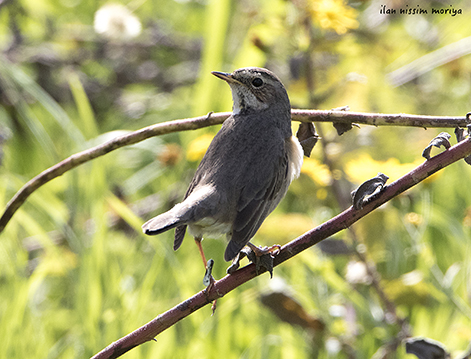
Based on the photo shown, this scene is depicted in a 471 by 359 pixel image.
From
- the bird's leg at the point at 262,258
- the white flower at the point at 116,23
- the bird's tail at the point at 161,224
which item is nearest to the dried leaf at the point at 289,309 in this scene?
the bird's leg at the point at 262,258

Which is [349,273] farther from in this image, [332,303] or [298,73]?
[298,73]

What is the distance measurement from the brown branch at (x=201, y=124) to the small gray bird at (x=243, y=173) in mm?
256

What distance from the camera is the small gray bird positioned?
1787 millimetres

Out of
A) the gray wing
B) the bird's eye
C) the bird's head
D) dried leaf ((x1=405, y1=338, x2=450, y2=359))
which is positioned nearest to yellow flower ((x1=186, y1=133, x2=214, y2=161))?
the bird's head

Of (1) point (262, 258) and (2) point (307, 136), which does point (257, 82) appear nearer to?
(2) point (307, 136)

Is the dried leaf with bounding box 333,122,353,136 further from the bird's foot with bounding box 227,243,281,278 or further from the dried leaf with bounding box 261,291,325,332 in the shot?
the dried leaf with bounding box 261,291,325,332

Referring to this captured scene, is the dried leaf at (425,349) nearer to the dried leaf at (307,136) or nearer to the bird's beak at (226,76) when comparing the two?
the dried leaf at (307,136)

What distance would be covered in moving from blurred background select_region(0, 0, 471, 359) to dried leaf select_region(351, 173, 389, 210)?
3.24 ft

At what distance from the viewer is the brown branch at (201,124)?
141cm

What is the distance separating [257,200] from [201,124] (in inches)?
16.1

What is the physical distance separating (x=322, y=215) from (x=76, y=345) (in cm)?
155

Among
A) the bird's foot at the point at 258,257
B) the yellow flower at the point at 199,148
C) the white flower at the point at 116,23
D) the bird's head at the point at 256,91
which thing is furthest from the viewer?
the white flower at the point at 116,23

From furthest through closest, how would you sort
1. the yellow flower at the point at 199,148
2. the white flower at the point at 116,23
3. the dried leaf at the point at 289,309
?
the white flower at the point at 116,23 → the yellow flower at the point at 199,148 → the dried leaf at the point at 289,309

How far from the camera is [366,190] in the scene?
1354mm
